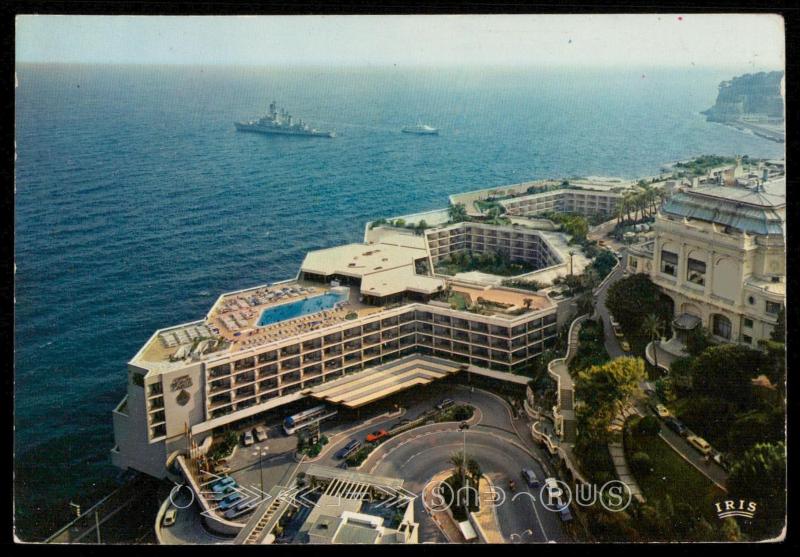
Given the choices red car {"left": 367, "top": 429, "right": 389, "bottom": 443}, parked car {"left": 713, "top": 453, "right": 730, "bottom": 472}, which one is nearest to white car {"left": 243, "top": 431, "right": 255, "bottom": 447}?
red car {"left": 367, "top": 429, "right": 389, "bottom": 443}

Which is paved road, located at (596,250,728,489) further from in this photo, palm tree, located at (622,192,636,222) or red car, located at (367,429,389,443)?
palm tree, located at (622,192,636,222)

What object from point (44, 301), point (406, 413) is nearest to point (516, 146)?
point (406, 413)

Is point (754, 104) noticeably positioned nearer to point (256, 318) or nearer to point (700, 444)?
point (700, 444)

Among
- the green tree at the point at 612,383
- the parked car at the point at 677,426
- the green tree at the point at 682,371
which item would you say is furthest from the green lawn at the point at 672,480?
the green tree at the point at 682,371

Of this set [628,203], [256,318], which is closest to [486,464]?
[256,318]

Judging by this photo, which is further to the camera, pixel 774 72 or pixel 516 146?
pixel 516 146

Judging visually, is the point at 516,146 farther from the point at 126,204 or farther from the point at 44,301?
the point at 44,301
